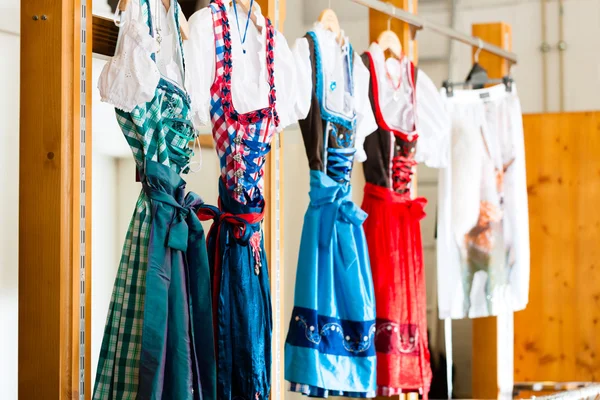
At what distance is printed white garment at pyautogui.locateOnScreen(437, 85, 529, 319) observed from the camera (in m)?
3.02

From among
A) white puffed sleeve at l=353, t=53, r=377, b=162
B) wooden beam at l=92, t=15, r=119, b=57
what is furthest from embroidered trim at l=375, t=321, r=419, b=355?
wooden beam at l=92, t=15, r=119, b=57

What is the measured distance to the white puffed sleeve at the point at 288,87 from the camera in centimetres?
200

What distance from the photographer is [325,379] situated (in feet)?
7.01

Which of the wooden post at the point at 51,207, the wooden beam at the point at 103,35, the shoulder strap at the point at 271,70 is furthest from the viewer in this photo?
the shoulder strap at the point at 271,70

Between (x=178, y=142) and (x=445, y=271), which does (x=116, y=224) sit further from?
(x=445, y=271)

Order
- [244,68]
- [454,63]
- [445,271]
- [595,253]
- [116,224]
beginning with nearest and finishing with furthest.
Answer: [244,68]
[116,224]
[445,271]
[595,253]
[454,63]

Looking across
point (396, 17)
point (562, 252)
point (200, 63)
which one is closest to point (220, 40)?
point (200, 63)

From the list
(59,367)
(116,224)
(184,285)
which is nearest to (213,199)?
(116,224)

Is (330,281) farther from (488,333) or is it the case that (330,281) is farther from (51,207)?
(488,333)

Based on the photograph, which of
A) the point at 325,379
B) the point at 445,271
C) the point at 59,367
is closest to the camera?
the point at 59,367

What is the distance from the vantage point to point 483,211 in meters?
3.09

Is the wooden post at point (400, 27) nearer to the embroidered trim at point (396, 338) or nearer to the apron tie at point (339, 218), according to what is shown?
the embroidered trim at point (396, 338)

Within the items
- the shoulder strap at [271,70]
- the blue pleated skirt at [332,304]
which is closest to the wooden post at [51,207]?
the shoulder strap at [271,70]

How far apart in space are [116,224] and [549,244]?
2.00m
